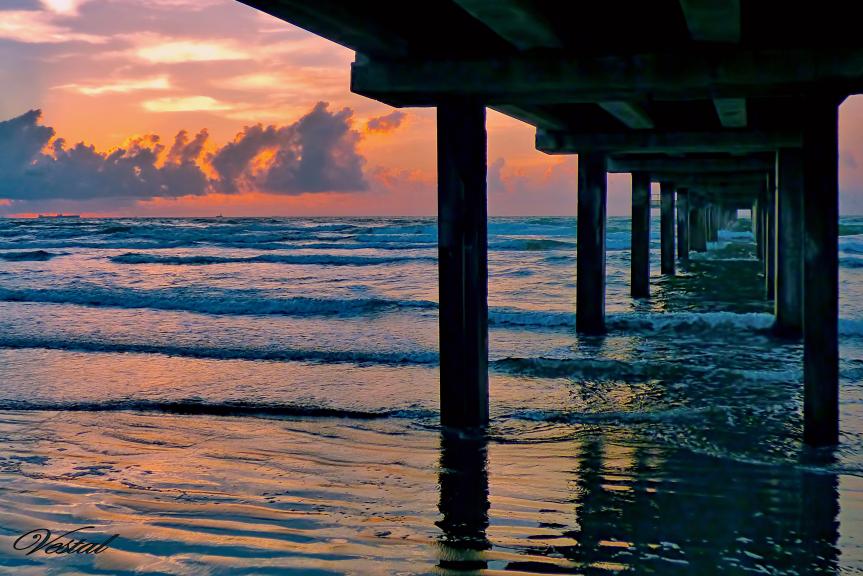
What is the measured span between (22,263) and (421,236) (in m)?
22.4

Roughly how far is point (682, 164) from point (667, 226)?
281 inches

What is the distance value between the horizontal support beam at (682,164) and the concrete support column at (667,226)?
244 inches

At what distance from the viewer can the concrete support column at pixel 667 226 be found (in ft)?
76.1

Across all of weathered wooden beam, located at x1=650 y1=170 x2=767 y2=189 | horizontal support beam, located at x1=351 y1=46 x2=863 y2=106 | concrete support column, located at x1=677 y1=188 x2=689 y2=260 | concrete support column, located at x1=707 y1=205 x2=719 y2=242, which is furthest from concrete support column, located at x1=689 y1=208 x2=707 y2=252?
horizontal support beam, located at x1=351 y1=46 x2=863 y2=106

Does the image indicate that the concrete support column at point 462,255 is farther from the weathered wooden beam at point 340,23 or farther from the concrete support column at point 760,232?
the concrete support column at point 760,232

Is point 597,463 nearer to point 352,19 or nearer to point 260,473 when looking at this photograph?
point 260,473

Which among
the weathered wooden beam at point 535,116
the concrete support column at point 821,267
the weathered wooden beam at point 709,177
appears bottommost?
the concrete support column at point 821,267

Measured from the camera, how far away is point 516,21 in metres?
5.18

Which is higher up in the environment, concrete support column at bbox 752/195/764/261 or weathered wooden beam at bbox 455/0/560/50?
weathered wooden beam at bbox 455/0/560/50

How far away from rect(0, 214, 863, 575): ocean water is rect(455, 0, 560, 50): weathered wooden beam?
284 cm

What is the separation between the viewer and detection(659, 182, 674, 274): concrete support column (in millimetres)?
23188

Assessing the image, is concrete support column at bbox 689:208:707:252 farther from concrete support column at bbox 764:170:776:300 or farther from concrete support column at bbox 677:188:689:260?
concrete support column at bbox 764:170:776:300

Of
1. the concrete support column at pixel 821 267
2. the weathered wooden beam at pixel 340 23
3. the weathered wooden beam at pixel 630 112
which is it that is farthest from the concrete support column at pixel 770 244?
the weathered wooden beam at pixel 340 23
